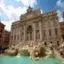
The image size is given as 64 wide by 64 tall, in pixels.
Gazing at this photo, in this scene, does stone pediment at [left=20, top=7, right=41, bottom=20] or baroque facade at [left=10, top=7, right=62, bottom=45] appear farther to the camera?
stone pediment at [left=20, top=7, right=41, bottom=20]

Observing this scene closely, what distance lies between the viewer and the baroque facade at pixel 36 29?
259 inches

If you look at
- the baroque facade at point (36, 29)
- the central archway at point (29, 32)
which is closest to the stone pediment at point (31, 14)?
the baroque facade at point (36, 29)

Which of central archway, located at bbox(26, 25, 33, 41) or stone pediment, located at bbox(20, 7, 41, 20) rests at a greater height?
stone pediment, located at bbox(20, 7, 41, 20)

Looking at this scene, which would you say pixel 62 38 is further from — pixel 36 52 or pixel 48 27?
pixel 36 52

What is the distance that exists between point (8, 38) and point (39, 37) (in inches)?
82.2

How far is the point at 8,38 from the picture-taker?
8305 mm

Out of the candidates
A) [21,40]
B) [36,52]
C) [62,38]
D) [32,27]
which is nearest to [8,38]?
[21,40]

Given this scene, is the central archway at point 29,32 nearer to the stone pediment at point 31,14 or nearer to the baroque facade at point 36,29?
the baroque facade at point 36,29

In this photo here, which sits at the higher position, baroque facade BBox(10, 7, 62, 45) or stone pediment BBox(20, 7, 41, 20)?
stone pediment BBox(20, 7, 41, 20)

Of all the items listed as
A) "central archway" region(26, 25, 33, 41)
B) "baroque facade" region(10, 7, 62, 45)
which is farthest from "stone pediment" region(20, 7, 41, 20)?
"central archway" region(26, 25, 33, 41)

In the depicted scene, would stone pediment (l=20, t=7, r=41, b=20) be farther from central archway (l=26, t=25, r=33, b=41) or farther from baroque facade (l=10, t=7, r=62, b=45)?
central archway (l=26, t=25, r=33, b=41)

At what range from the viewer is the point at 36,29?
7246 mm

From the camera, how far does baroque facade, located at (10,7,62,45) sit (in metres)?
6.58

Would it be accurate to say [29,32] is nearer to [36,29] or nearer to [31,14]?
[36,29]
